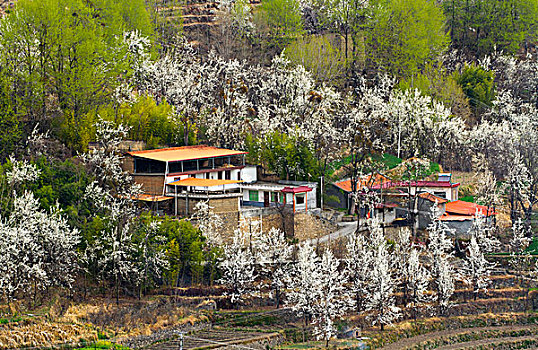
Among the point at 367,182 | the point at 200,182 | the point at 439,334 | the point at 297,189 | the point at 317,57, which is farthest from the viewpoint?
the point at 317,57

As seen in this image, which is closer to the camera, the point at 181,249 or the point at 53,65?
the point at 181,249

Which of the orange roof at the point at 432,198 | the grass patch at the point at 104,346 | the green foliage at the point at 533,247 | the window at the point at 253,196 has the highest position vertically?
the window at the point at 253,196

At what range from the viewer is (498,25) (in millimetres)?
79188

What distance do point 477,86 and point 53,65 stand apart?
39.3m

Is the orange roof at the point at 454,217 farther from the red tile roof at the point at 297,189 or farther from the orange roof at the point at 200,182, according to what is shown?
the orange roof at the point at 200,182

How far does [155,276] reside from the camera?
3803cm

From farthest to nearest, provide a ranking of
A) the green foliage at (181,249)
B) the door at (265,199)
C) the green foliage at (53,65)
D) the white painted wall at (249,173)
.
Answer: the white painted wall at (249,173)
the green foliage at (53,65)
the door at (265,199)
the green foliage at (181,249)

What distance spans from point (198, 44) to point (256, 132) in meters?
24.9

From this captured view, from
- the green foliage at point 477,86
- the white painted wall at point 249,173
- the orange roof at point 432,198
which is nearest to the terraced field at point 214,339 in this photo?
the white painted wall at point 249,173

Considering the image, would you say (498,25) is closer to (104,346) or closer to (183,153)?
(183,153)

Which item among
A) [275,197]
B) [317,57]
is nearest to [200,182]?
[275,197]

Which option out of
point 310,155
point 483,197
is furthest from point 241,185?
point 483,197

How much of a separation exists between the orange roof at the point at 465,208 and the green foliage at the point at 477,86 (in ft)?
66.8

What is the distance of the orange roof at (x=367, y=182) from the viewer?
159 ft
